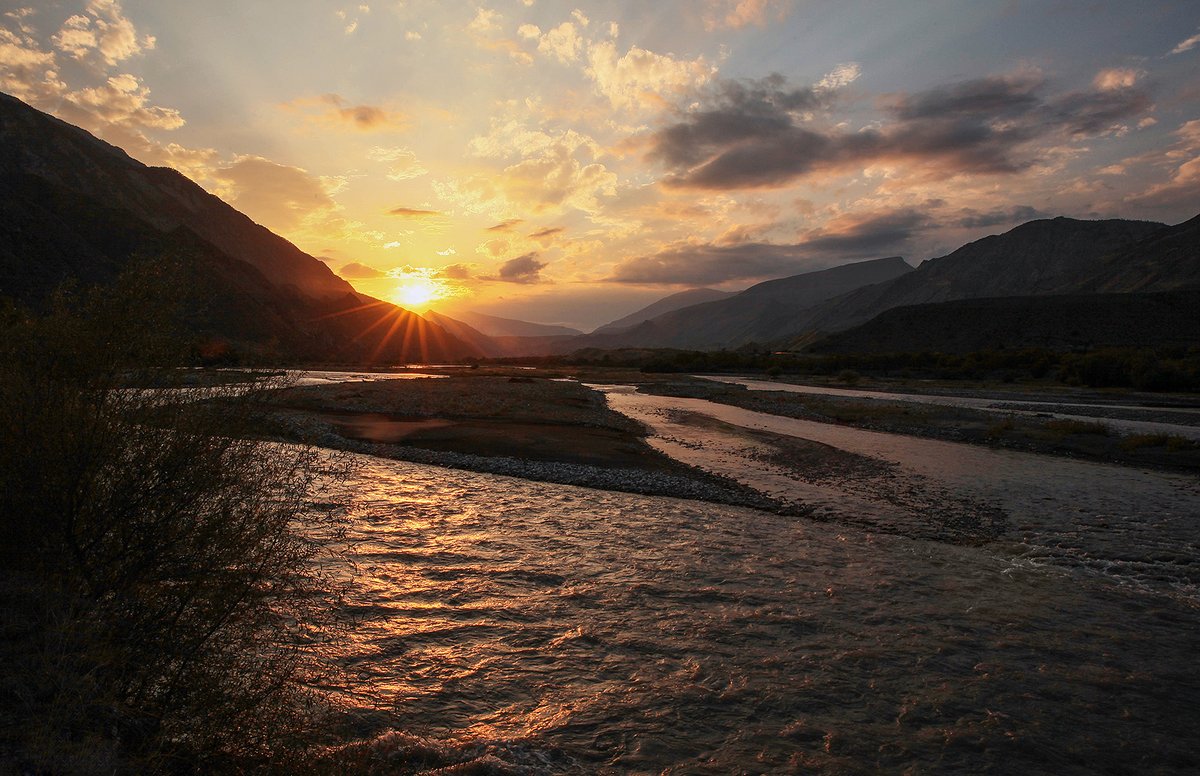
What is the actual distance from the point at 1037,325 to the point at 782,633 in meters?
126

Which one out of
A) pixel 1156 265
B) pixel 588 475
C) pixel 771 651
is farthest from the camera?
pixel 1156 265

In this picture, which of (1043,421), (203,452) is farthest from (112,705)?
(1043,421)

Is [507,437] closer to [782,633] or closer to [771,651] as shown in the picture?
[782,633]

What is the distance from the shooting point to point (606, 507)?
18.5 meters

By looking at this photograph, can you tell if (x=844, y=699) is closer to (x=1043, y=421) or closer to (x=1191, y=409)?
(x=1043, y=421)

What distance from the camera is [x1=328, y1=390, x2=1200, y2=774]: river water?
7.37 m

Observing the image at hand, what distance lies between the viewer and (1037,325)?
10869 cm

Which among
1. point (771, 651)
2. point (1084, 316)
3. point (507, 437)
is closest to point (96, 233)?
point (507, 437)

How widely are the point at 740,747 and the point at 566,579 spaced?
227 inches

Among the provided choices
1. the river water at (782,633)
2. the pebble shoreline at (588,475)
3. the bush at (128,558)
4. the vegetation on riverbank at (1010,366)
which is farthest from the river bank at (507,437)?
the vegetation on riverbank at (1010,366)

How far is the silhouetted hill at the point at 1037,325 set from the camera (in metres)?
97.1

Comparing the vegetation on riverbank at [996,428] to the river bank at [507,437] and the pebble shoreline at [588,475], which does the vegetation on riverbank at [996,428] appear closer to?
the river bank at [507,437]

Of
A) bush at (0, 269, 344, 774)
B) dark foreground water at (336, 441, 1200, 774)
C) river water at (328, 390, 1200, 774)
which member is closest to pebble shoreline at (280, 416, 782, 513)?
river water at (328, 390, 1200, 774)

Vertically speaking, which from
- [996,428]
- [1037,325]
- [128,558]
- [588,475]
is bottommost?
[588,475]
